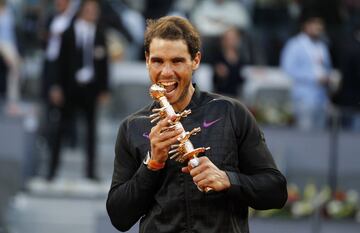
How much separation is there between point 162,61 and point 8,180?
8131 mm

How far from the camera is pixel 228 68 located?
14242mm

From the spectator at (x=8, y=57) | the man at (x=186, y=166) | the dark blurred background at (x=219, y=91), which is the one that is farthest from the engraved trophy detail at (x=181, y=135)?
the spectator at (x=8, y=57)

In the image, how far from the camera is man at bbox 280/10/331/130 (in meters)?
14.2

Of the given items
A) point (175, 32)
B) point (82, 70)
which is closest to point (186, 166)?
point (175, 32)

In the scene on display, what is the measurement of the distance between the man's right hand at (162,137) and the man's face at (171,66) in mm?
247

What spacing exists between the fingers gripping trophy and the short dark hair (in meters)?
0.24

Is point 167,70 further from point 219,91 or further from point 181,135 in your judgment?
point 219,91

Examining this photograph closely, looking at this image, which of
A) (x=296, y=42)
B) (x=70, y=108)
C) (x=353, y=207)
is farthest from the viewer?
(x=296, y=42)

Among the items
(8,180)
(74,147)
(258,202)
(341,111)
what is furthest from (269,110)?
(258,202)

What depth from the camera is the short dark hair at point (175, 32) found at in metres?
4.80

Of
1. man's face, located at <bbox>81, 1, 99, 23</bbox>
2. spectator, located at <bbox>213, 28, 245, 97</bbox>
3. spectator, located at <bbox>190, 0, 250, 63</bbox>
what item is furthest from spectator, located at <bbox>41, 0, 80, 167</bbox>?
spectator, located at <bbox>190, 0, 250, 63</bbox>

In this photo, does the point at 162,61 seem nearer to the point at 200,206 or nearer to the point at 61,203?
the point at 200,206

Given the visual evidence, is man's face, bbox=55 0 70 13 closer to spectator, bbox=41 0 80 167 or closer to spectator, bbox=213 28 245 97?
spectator, bbox=41 0 80 167

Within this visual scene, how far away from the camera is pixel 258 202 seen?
482 cm
